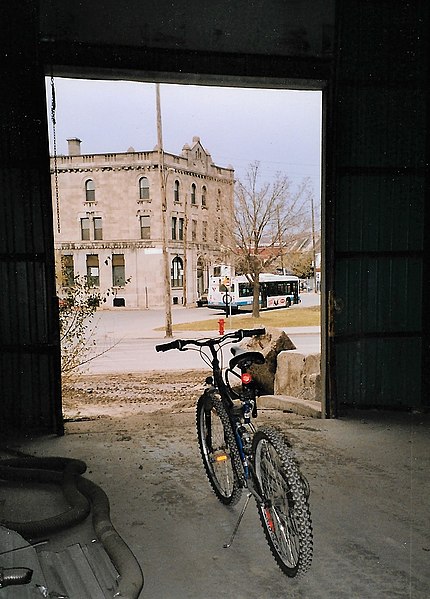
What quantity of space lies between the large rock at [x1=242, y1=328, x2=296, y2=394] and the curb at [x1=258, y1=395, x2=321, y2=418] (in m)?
1.65

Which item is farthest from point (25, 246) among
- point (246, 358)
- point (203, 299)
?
point (203, 299)

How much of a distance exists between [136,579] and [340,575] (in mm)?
1056

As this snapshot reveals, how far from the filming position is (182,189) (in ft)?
51.3

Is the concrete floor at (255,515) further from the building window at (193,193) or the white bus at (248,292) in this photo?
the building window at (193,193)

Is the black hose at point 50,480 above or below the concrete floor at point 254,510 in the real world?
above

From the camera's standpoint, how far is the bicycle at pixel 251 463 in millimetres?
2498

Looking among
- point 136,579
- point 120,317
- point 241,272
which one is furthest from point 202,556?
point 241,272

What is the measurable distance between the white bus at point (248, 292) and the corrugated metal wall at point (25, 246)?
9411mm

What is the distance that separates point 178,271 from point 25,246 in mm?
9872

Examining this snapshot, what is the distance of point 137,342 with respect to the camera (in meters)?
13.1

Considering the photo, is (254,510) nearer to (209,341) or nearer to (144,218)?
Result: (209,341)

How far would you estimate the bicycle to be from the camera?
2.50m

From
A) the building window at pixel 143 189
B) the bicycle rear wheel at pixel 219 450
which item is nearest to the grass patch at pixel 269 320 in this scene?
the building window at pixel 143 189

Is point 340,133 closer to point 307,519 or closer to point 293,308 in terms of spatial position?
point 307,519
